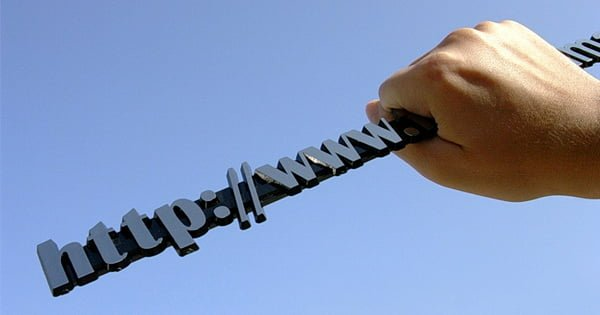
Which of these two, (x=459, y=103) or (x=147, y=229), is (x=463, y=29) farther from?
(x=147, y=229)

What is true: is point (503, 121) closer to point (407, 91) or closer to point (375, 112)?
point (407, 91)

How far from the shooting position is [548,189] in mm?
2896

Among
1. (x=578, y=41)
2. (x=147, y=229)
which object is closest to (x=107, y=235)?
(x=147, y=229)

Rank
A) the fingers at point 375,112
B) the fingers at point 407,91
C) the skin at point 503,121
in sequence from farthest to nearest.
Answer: the fingers at point 375,112, the fingers at point 407,91, the skin at point 503,121

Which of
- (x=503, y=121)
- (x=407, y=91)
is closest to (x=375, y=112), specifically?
(x=407, y=91)

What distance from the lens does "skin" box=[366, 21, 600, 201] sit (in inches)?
109

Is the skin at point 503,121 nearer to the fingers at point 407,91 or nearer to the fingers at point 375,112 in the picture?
the fingers at point 407,91

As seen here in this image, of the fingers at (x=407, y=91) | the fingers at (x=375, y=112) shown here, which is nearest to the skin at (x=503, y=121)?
the fingers at (x=407, y=91)

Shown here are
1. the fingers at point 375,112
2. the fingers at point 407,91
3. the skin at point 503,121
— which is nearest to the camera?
the skin at point 503,121

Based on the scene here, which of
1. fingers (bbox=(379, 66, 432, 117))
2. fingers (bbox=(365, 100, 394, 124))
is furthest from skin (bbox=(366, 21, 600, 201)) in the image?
fingers (bbox=(365, 100, 394, 124))

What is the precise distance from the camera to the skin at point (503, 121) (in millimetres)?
2764

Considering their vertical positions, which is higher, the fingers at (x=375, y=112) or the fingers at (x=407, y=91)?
the fingers at (x=375, y=112)

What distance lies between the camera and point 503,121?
2.82 m

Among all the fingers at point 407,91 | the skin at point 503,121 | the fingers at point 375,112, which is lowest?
the skin at point 503,121
